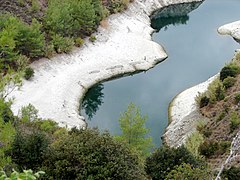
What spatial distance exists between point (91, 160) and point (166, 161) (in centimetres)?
655

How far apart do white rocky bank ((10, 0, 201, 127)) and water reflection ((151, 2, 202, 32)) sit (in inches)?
195

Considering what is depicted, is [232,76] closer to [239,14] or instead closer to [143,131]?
[143,131]

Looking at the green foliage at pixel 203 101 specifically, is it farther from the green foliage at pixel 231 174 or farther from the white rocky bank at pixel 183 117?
the green foliage at pixel 231 174

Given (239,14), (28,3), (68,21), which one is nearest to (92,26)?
(68,21)

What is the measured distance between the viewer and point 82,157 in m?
20.8

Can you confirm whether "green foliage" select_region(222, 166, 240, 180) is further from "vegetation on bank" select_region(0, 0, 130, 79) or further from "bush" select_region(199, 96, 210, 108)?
"vegetation on bank" select_region(0, 0, 130, 79)

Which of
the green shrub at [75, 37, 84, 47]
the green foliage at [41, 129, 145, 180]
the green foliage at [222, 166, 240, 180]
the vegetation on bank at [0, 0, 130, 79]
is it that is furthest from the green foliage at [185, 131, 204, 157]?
the green shrub at [75, 37, 84, 47]

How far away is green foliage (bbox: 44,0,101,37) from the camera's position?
5116 cm

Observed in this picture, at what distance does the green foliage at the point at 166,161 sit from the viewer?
82.9 feet

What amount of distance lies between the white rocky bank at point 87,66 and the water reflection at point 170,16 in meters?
4.96

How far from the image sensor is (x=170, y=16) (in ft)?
250

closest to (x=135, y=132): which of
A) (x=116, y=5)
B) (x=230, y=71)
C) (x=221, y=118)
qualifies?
(x=221, y=118)

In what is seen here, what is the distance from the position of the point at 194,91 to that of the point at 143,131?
15.6m

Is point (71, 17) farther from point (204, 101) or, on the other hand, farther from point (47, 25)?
point (204, 101)
